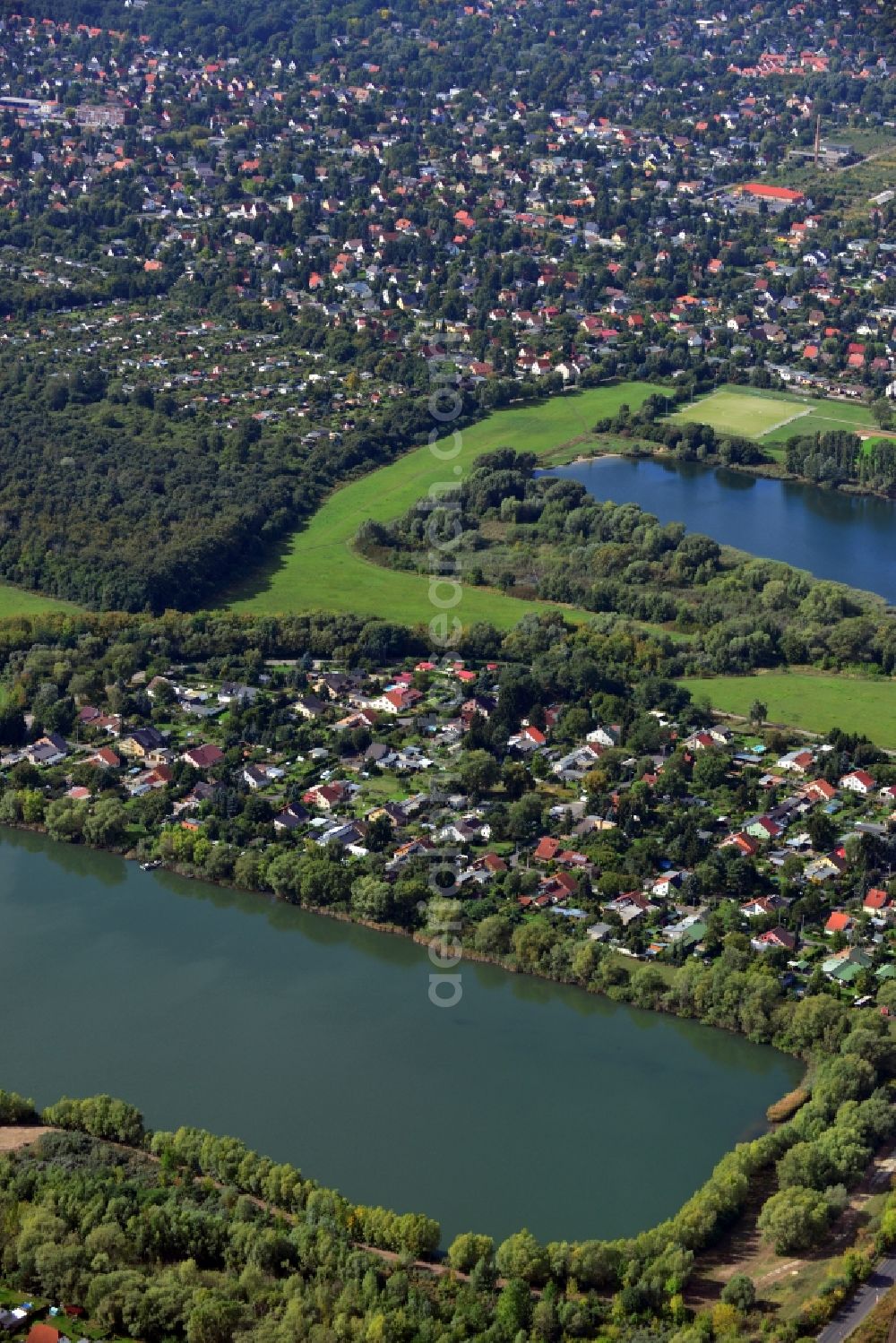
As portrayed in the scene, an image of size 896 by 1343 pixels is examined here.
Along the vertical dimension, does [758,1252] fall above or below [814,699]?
below

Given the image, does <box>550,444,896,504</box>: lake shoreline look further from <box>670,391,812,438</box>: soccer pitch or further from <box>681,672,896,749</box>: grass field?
<box>681,672,896,749</box>: grass field

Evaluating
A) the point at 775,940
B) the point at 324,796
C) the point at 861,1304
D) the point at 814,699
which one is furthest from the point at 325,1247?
the point at 814,699

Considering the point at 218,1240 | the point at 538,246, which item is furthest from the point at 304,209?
the point at 218,1240

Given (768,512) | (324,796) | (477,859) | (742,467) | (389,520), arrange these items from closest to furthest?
(477,859), (324,796), (389,520), (768,512), (742,467)

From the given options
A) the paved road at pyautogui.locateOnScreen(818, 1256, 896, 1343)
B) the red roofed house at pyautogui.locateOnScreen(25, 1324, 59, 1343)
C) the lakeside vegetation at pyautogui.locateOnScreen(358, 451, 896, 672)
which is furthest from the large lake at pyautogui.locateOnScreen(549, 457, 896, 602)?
the red roofed house at pyautogui.locateOnScreen(25, 1324, 59, 1343)

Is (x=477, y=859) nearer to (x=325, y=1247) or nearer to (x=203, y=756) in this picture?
(x=203, y=756)
